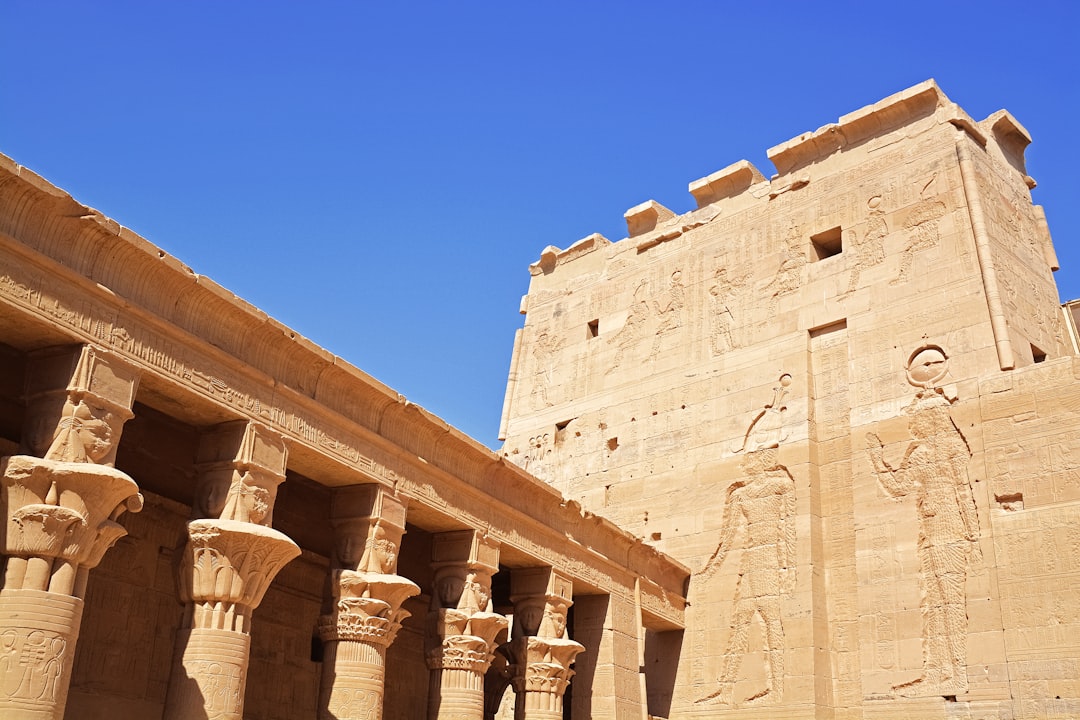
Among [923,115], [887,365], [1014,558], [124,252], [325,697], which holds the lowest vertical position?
[325,697]

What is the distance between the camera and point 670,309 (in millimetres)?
16281

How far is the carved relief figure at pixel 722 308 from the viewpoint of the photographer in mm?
15305

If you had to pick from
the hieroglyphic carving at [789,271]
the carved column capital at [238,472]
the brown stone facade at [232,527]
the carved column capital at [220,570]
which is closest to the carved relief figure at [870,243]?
the hieroglyphic carving at [789,271]

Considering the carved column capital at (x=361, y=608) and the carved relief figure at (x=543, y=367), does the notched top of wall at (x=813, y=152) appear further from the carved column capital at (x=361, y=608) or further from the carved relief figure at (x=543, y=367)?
the carved column capital at (x=361, y=608)

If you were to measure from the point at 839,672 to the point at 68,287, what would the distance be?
9500 millimetres

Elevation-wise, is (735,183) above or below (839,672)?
above

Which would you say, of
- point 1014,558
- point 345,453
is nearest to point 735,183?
point 1014,558

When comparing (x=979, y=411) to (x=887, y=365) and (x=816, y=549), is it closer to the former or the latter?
(x=887, y=365)

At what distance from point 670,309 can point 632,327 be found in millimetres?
739

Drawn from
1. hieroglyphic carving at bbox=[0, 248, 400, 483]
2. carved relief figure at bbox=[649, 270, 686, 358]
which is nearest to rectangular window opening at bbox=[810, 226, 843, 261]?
carved relief figure at bbox=[649, 270, 686, 358]

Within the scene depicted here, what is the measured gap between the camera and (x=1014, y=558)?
11.3 meters

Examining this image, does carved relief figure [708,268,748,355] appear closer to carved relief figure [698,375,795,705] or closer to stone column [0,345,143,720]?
carved relief figure [698,375,795,705]

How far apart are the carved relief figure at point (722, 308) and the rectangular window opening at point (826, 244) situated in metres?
1.07

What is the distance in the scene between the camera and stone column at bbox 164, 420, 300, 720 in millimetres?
7680
